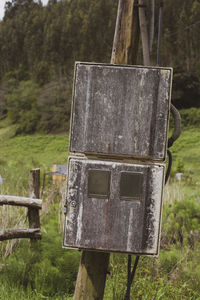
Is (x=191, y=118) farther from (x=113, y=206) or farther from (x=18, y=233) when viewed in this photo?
(x=113, y=206)

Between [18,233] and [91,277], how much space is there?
1.52 meters

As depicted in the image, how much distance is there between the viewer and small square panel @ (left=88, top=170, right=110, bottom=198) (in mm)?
1314

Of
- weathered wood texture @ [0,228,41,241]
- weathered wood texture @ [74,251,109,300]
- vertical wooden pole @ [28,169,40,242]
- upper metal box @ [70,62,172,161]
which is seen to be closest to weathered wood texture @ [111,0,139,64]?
upper metal box @ [70,62,172,161]

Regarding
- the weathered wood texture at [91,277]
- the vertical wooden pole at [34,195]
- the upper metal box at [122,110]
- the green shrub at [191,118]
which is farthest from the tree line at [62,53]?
the upper metal box at [122,110]

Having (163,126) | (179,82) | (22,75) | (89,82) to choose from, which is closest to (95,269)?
(163,126)

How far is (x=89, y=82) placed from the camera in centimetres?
132

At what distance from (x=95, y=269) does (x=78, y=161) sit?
0.59 metres

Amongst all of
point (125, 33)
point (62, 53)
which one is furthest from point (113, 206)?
point (62, 53)

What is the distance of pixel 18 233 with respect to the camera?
9.73 feet

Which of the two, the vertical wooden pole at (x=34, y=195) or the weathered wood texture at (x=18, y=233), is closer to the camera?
the weathered wood texture at (x=18, y=233)

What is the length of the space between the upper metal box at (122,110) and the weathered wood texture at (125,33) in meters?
0.35

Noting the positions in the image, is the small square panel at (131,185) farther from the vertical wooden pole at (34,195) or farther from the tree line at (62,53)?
the tree line at (62,53)

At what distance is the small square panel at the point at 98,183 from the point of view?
4.31ft

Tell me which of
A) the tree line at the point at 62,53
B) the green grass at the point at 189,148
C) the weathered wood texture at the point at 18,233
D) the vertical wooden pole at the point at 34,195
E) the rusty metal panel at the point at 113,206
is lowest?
the green grass at the point at 189,148
